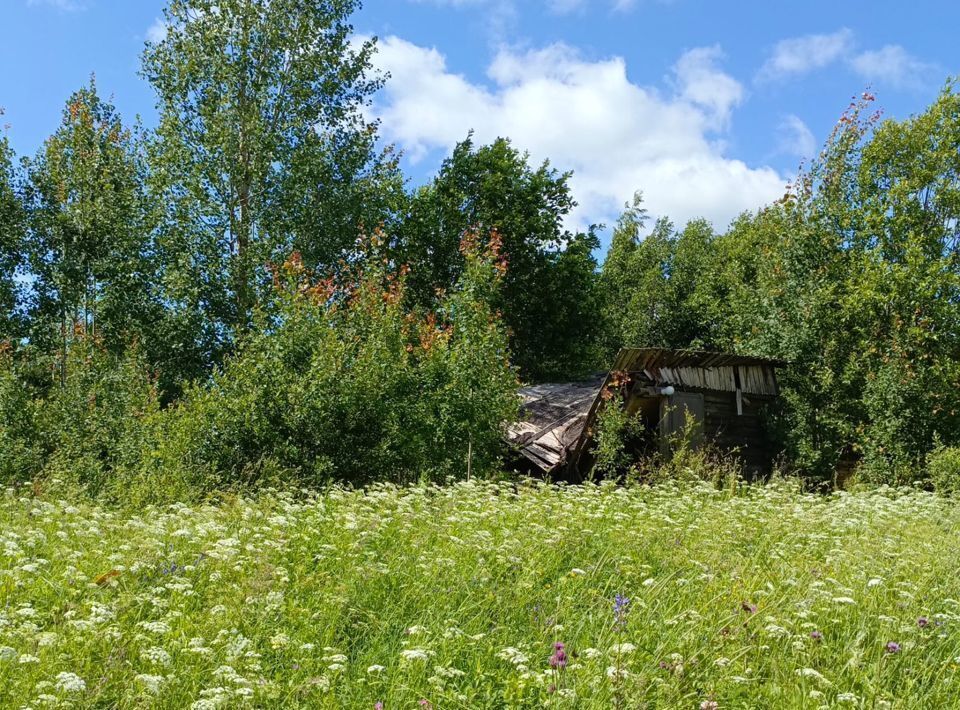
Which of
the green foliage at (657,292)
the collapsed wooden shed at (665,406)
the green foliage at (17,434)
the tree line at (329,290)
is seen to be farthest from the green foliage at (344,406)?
the green foliage at (657,292)

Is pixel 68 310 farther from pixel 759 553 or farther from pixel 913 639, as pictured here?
pixel 913 639

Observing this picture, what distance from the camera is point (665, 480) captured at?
38.7 feet

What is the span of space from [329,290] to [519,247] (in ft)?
40.7

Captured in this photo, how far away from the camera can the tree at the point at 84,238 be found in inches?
799

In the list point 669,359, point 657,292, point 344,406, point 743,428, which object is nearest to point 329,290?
point 344,406

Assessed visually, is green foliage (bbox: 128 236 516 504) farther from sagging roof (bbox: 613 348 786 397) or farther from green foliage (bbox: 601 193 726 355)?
green foliage (bbox: 601 193 726 355)

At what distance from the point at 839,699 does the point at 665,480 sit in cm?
811

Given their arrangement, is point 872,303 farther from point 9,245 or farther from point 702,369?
point 9,245

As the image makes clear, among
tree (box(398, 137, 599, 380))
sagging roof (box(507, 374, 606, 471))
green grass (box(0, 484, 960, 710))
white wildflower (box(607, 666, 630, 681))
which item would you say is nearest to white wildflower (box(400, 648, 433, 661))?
green grass (box(0, 484, 960, 710))

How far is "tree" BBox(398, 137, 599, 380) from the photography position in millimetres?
26641

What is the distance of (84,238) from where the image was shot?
22844 mm

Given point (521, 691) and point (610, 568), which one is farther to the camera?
point (610, 568)

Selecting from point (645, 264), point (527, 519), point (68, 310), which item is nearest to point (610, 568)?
point (527, 519)

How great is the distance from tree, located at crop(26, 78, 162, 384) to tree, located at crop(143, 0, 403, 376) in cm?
114
